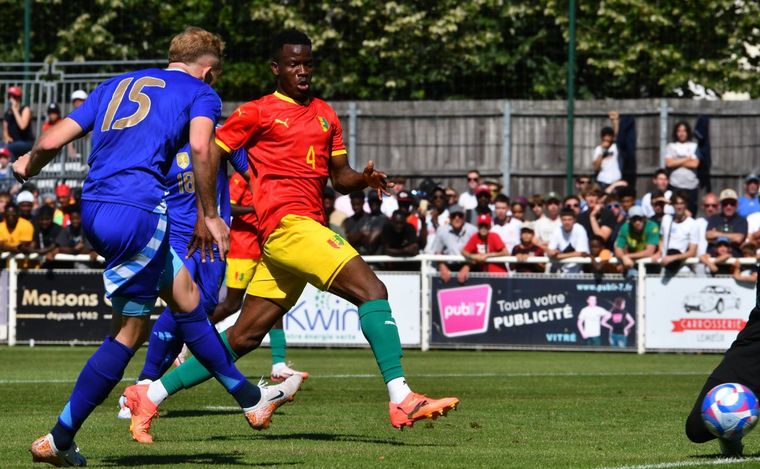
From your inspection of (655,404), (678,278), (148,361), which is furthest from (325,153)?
(678,278)

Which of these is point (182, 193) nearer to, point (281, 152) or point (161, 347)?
point (161, 347)

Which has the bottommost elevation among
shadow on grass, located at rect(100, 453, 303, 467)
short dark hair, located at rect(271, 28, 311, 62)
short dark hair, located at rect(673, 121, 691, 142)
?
shadow on grass, located at rect(100, 453, 303, 467)

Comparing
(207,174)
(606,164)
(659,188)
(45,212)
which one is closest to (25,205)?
(45,212)

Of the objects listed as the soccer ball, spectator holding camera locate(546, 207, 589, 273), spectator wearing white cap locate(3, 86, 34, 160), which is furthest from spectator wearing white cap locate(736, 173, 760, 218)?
the soccer ball

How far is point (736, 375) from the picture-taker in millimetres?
7961

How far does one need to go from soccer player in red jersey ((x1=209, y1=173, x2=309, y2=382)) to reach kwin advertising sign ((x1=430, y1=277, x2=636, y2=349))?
7.49 meters

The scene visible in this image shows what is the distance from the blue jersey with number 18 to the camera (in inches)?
291

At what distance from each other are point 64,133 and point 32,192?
54.2 ft

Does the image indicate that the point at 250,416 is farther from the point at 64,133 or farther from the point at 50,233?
the point at 50,233

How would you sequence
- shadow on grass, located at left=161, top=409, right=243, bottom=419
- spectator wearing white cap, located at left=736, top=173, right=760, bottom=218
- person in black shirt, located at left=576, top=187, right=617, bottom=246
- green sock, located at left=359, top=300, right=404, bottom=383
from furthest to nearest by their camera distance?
1. spectator wearing white cap, located at left=736, top=173, right=760, bottom=218
2. person in black shirt, located at left=576, top=187, right=617, bottom=246
3. shadow on grass, located at left=161, top=409, right=243, bottom=419
4. green sock, located at left=359, top=300, right=404, bottom=383

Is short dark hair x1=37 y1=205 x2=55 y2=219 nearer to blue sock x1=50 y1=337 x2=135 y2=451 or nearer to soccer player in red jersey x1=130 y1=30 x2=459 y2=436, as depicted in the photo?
soccer player in red jersey x1=130 y1=30 x2=459 y2=436

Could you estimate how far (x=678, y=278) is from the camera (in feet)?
63.4

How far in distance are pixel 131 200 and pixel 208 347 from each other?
947 mm

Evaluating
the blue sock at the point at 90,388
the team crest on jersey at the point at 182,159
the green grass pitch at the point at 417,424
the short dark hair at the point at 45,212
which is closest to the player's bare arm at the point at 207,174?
the blue sock at the point at 90,388
